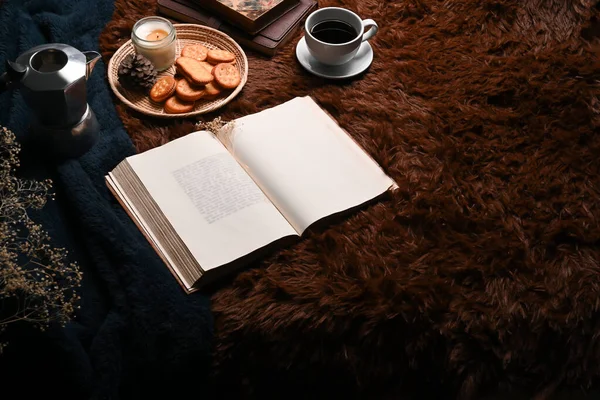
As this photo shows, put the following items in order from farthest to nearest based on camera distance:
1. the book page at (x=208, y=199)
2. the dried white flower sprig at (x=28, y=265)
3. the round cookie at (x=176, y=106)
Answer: the round cookie at (x=176, y=106)
the book page at (x=208, y=199)
the dried white flower sprig at (x=28, y=265)

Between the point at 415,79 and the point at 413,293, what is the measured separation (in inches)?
18.4

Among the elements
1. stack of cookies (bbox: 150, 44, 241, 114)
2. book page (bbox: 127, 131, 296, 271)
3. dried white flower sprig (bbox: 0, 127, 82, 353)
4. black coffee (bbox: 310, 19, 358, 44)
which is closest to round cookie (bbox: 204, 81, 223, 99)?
stack of cookies (bbox: 150, 44, 241, 114)

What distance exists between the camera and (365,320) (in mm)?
914

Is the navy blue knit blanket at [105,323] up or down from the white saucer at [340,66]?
down

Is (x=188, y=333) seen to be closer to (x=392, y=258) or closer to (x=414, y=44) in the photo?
(x=392, y=258)

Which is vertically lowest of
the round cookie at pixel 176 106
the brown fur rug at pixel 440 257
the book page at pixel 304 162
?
the brown fur rug at pixel 440 257

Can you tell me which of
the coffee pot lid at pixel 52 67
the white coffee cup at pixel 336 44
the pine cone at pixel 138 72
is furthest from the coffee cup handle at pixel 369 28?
the coffee pot lid at pixel 52 67

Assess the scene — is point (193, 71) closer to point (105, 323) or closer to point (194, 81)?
point (194, 81)

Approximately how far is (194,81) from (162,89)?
6cm

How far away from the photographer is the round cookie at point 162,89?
1.12 meters

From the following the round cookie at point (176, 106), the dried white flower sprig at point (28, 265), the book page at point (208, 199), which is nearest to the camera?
the dried white flower sprig at point (28, 265)

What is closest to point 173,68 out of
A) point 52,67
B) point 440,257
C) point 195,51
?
point 195,51

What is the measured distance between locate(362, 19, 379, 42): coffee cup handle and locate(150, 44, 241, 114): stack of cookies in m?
0.25

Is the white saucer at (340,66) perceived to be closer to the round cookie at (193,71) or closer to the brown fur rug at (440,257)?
the brown fur rug at (440,257)
